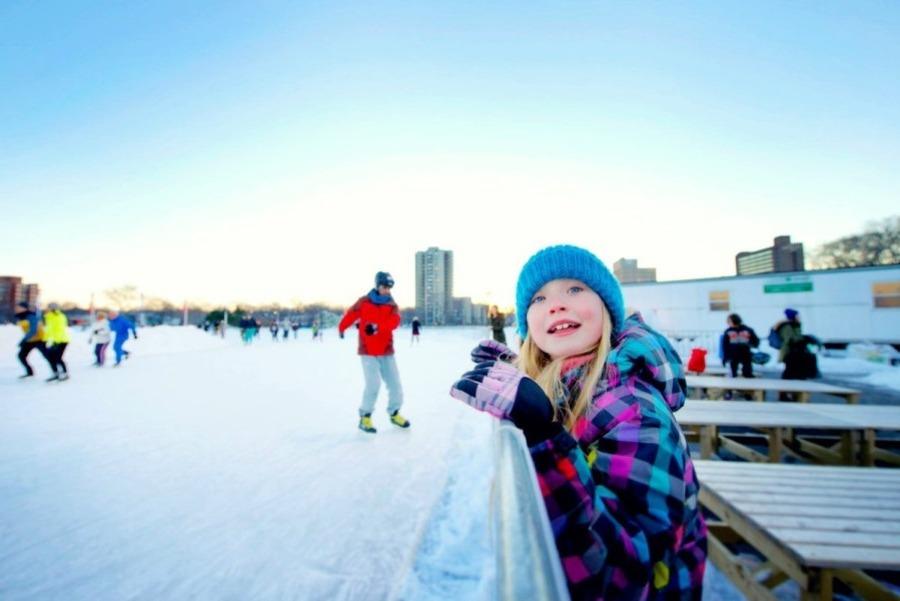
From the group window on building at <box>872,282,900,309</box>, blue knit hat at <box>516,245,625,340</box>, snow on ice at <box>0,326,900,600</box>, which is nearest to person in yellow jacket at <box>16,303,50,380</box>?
snow on ice at <box>0,326,900,600</box>

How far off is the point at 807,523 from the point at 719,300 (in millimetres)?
18221

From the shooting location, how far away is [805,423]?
10.7 ft

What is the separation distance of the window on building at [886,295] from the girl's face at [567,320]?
1964 cm

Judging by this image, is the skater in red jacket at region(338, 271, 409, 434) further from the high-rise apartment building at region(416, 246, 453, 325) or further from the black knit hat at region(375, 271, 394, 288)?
the high-rise apartment building at region(416, 246, 453, 325)

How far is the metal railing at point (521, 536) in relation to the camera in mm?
354

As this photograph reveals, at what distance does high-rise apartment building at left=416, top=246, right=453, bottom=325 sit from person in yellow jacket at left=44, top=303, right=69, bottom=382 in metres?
99.5

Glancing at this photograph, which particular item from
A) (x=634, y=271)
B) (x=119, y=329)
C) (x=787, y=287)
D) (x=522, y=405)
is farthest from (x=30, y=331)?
(x=634, y=271)

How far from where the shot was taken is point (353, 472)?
3484 mm

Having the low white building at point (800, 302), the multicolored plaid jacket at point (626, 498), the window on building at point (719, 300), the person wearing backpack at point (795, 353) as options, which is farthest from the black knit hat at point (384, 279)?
the window on building at point (719, 300)

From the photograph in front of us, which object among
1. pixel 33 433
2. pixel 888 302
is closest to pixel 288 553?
pixel 33 433

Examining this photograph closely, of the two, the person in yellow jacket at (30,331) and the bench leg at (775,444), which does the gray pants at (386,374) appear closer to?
the bench leg at (775,444)

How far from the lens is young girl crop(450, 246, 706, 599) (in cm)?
78

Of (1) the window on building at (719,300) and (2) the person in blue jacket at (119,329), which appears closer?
(2) the person in blue jacket at (119,329)

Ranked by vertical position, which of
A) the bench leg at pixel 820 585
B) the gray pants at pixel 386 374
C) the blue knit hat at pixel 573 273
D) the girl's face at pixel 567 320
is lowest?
the bench leg at pixel 820 585
